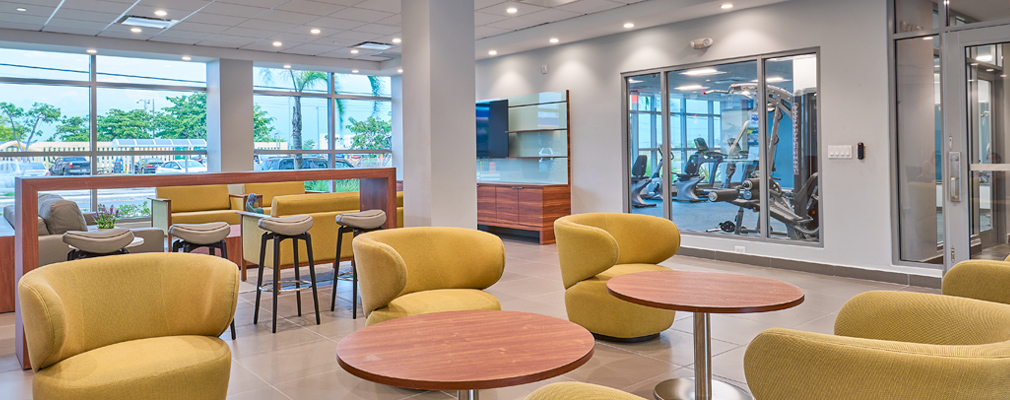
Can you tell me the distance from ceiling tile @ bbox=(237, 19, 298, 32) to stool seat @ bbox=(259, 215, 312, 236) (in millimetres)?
4192

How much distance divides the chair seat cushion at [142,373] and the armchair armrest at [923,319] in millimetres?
2291

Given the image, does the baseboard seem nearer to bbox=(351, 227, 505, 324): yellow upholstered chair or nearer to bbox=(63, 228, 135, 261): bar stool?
bbox=(351, 227, 505, 324): yellow upholstered chair

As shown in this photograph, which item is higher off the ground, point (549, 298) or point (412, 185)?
point (412, 185)

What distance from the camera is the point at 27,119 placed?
30.0 feet

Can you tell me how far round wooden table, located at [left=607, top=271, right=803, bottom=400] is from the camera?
2.74 m

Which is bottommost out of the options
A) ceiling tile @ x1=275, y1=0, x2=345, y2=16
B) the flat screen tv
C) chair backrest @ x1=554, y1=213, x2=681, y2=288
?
→ chair backrest @ x1=554, y1=213, x2=681, y2=288

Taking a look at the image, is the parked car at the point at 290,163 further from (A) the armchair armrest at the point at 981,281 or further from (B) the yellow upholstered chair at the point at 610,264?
(A) the armchair armrest at the point at 981,281

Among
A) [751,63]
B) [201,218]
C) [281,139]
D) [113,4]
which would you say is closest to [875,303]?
[751,63]

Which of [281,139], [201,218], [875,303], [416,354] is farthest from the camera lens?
[281,139]

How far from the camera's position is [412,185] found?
560 centimetres

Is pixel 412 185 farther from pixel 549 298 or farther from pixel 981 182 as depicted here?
pixel 981 182

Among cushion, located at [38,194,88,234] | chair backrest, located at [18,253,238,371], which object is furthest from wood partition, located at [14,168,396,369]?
chair backrest, located at [18,253,238,371]

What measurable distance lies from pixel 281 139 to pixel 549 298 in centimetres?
747

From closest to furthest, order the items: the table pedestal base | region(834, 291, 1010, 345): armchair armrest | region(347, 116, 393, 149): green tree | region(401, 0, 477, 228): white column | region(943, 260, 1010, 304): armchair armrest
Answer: region(834, 291, 1010, 345): armchair armrest, region(943, 260, 1010, 304): armchair armrest, the table pedestal base, region(401, 0, 477, 228): white column, region(347, 116, 393, 149): green tree
